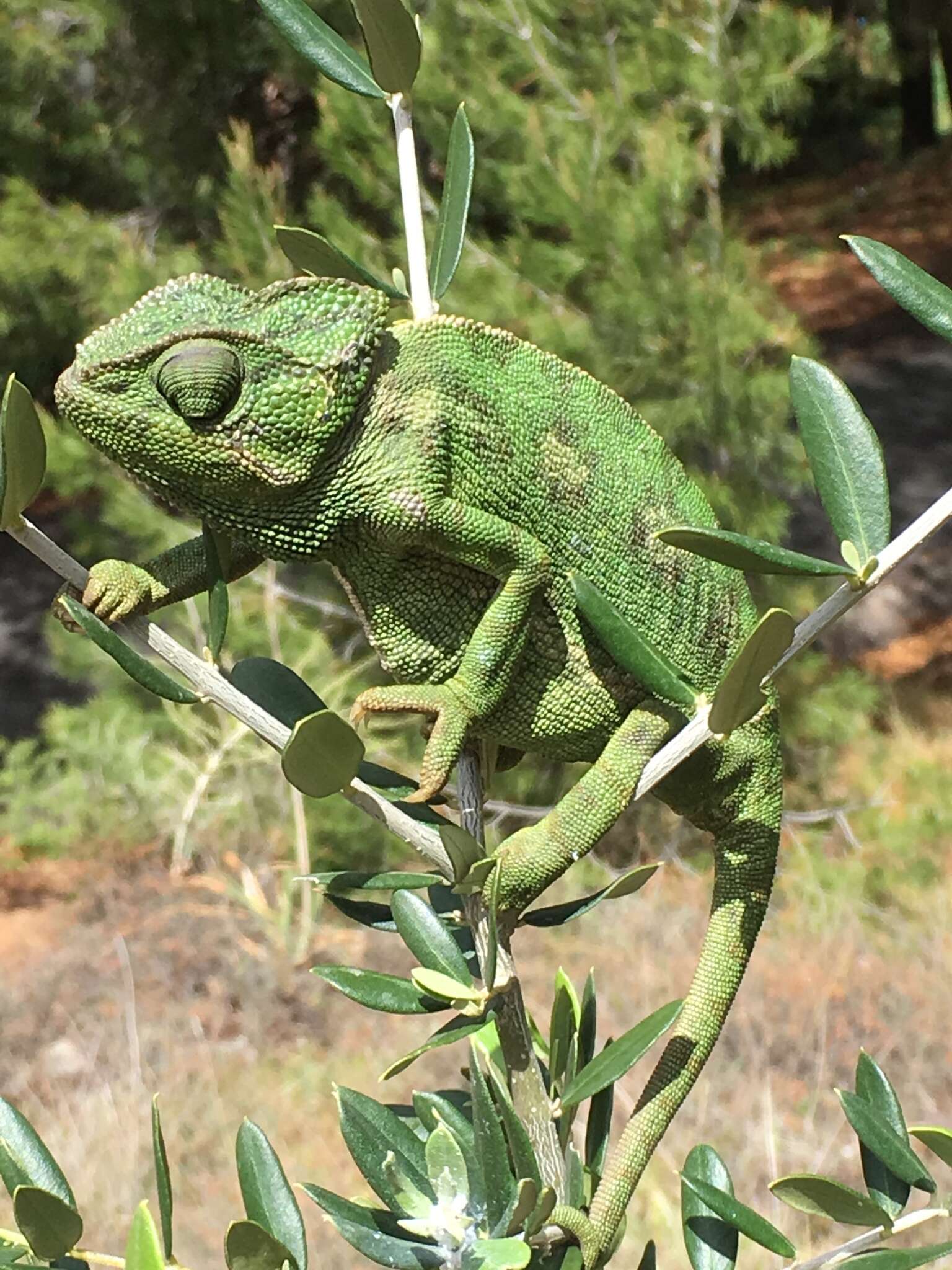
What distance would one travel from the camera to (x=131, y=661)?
0.46 m

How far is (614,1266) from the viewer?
2.30m

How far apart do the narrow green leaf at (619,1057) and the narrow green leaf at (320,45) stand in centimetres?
49

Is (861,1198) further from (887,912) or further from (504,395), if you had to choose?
(887,912)

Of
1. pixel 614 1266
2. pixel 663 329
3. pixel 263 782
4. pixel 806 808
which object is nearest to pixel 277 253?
pixel 663 329

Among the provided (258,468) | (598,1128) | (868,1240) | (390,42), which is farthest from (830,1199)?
(390,42)

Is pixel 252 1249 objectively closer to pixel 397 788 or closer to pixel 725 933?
pixel 397 788

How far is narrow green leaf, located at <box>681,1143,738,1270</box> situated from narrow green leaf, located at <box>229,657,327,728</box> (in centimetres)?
30

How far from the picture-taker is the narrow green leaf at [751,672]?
1.40ft

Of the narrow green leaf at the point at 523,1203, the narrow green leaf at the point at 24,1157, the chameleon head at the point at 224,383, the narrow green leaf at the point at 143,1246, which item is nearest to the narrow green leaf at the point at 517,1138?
the narrow green leaf at the point at 523,1203

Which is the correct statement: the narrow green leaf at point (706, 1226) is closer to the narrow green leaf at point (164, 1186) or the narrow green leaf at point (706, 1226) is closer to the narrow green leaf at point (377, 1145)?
the narrow green leaf at point (377, 1145)

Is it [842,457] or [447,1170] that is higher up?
[842,457]

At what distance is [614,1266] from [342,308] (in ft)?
7.49

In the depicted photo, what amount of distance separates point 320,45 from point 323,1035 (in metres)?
3.08

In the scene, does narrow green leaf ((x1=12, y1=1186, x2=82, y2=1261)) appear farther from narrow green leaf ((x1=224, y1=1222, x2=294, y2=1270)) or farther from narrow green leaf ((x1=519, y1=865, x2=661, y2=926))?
narrow green leaf ((x1=519, y1=865, x2=661, y2=926))
